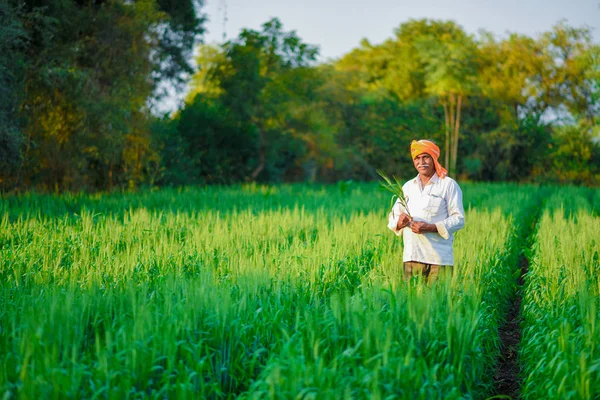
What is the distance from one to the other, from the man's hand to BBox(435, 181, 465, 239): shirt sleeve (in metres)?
0.05

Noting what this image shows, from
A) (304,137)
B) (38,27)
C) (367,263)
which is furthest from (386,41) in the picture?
(367,263)

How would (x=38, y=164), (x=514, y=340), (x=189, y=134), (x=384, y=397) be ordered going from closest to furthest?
(x=384, y=397) < (x=514, y=340) < (x=38, y=164) < (x=189, y=134)

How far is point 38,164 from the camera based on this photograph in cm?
1322

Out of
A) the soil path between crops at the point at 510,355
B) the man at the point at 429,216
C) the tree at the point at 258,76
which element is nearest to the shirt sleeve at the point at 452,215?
the man at the point at 429,216

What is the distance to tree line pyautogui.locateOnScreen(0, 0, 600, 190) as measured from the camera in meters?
13.0

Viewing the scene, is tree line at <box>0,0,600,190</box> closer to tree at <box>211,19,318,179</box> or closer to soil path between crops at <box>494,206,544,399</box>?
tree at <box>211,19,318,179</box>

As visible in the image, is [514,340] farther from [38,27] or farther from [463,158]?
[463,158]

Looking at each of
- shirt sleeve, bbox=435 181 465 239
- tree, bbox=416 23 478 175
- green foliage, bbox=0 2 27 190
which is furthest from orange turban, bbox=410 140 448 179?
tree, bbox=416 23 478 175

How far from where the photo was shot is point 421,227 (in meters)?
4.23

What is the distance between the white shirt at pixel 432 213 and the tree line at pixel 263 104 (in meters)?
9.16

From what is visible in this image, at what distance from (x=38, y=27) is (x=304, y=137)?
1285cm

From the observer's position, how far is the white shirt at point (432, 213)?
14.3 feet

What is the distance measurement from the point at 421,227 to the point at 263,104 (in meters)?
18.2

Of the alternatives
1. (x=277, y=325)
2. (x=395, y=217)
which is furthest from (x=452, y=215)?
(x=277, y=325)
